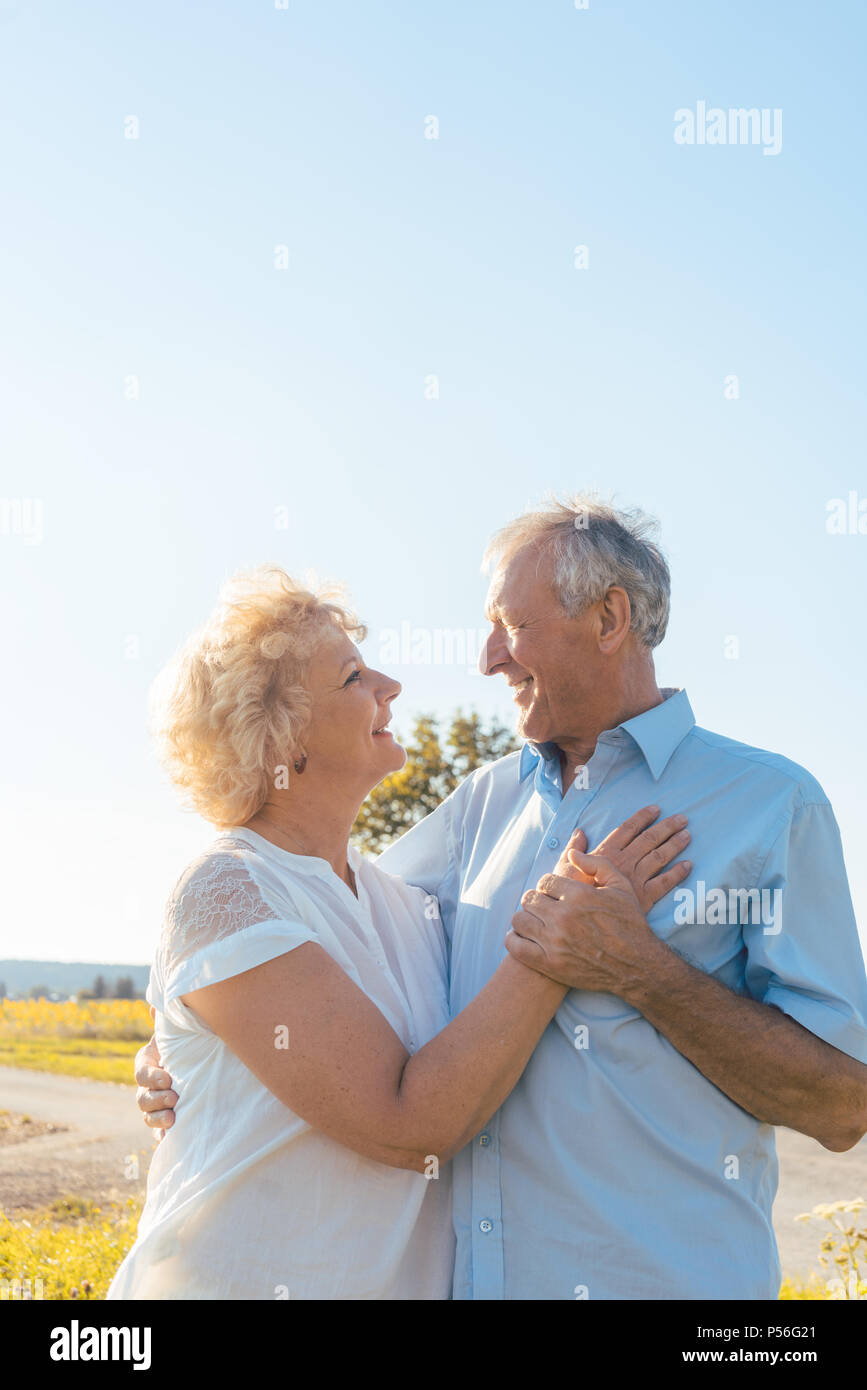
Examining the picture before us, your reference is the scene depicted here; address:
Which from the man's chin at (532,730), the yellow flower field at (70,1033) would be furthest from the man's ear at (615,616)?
the yellow flower field at (70,1033)

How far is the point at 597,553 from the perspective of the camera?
3244mm

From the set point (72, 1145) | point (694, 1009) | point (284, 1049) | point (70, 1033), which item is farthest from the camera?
point (70, 1033)

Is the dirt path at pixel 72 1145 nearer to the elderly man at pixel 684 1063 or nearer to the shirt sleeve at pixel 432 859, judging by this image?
the shirt sleeve at pixel 432 859

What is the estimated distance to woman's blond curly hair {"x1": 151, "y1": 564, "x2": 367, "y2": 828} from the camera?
2.94 metres

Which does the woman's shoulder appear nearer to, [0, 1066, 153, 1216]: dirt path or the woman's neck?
the woman's neck

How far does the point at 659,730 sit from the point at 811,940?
26.6 inches

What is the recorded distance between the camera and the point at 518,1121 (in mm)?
2785

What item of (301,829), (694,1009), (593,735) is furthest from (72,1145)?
(694,1009)

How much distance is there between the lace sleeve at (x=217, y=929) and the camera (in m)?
2.53

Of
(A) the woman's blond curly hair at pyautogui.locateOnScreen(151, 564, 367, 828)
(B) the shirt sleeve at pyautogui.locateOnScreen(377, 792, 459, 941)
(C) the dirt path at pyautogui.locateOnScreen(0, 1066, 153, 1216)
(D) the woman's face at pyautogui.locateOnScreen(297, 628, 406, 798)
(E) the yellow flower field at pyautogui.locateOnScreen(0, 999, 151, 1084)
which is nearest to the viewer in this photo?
(A) the woman's blond curly hair at pyautogui.locateOnScreen(151, 564, 367, 828)

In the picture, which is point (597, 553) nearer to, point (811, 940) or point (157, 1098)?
point (811, 940)

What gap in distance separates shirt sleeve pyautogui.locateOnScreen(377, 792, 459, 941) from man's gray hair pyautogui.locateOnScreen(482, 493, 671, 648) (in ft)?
2.62

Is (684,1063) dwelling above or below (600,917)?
below

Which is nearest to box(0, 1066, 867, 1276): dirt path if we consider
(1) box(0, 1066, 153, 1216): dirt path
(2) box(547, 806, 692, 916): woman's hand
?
(1) box(0, 1066, 153, 1216): dirt path
